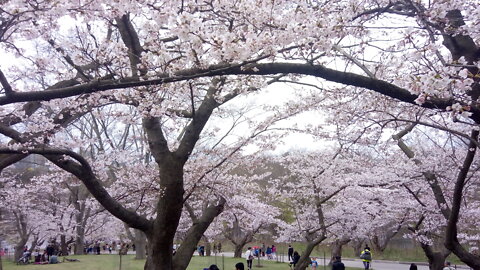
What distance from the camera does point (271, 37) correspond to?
3391 mm

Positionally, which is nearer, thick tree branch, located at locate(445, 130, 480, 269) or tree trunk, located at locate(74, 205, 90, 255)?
thick tree branch, located at locate(445, 130, 480, 269)

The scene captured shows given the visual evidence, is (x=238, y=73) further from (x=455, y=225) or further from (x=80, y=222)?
(x=80, y=222)

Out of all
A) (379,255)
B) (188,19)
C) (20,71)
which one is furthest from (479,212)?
(379,255)

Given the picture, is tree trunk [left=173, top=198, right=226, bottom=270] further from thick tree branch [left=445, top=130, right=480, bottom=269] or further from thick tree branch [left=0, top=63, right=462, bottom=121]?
thick tree branch [left=445, top=130, right=480, bottom=269]

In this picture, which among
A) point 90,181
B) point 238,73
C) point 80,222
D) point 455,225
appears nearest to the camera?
point 238,73

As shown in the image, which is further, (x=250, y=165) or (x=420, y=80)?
(x=250, y=165)

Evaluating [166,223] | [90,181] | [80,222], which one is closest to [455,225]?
[166,223]

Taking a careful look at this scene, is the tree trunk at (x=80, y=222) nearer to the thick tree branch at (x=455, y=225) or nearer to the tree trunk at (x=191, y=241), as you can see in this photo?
the tree trunk at (x=191, y=241)

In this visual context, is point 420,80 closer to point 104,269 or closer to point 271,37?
point 271,37

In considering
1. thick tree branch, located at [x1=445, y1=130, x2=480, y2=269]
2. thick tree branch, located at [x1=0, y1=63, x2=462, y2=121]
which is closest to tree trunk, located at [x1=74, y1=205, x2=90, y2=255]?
thick tree branch, located at [x1=445, y1=130, x2=480, y2=269]


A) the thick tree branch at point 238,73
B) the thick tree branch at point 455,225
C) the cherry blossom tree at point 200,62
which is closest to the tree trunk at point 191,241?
the cherry blossom tree at point 200,62

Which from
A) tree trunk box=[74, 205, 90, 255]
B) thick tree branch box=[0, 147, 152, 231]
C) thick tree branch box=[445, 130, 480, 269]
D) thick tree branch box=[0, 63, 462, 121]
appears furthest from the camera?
tree trunk box=[74, 205, 90, 255]

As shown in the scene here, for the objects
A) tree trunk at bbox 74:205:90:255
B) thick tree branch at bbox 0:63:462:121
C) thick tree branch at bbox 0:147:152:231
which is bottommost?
tree trunk at bbox 74:205:90:255

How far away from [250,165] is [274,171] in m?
12.1
